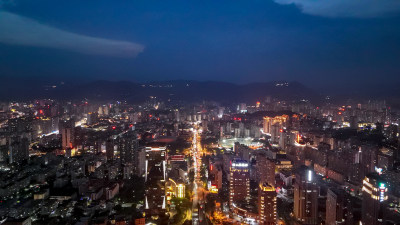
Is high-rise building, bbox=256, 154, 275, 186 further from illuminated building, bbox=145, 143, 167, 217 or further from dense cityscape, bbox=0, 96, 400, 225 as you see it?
illuminated building, bbox=145, 143, 167, 217

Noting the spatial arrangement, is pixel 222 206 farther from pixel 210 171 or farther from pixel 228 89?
pixel 228 89

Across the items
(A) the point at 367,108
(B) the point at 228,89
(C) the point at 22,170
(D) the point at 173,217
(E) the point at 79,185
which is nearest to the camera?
(D) the point at 173,217

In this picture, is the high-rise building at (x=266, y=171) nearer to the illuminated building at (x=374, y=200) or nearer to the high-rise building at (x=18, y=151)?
the illuminated building at (x=374, y=200)

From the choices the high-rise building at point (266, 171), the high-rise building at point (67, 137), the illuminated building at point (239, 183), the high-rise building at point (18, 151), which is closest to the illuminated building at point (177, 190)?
the illuminated building at point (239, 183)

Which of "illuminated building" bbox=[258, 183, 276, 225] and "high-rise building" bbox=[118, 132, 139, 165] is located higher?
"high-rise building" bbox=[118, 132, 139, 165]

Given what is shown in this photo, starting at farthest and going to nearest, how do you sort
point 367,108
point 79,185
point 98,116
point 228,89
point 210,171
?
point 228,89 → point 98,116 → point 367,108 → point 210,171 → point 79,185

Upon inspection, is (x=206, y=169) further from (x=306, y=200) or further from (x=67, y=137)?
(x=67, y=137)

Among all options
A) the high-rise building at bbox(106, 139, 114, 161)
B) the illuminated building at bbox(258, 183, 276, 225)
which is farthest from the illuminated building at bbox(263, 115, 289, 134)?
the illuminated building at bbox(258, 183, 276, 225)

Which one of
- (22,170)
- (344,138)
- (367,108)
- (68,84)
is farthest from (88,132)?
(367,108)
